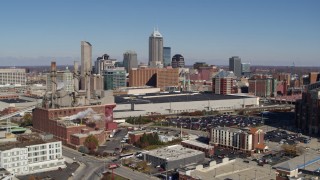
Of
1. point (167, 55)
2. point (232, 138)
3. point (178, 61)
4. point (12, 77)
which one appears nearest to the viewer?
point (232, 138)

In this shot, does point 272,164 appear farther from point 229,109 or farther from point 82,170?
point 229,109

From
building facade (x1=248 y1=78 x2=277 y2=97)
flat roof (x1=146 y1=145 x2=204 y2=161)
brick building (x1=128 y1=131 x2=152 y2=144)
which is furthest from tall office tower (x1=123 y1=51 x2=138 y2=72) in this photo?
flat roof (x1=146 y1=145 x2=204 y2=161)

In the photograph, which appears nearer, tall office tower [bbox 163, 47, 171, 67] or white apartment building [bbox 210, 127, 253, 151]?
white apartment building [bbox 210, 127, 253, 151]

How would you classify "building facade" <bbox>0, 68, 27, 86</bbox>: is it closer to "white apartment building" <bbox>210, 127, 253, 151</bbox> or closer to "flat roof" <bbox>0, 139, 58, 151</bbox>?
"flat roof" <bbox>0, 139, 58, 151</bbox>

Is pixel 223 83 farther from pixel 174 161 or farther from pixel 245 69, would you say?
pixel 245 69

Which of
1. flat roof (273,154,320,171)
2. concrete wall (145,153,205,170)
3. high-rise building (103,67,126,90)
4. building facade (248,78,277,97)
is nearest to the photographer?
flat roof (273,154,320,171)

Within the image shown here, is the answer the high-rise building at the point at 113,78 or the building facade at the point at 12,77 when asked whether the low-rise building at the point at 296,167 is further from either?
the building facade at the point at 12,77

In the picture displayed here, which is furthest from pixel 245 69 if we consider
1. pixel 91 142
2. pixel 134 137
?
pixel 91 142

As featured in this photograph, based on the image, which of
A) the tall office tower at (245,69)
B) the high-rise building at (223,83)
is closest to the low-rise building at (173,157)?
the high-rise building at (223,83)
